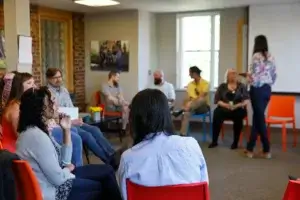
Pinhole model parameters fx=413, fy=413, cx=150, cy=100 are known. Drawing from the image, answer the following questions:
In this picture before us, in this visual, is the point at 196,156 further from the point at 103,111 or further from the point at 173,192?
the point at 103,111

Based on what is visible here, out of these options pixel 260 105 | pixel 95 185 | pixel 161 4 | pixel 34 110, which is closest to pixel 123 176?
pixel 95 185

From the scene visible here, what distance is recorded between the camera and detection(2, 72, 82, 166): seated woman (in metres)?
3.08

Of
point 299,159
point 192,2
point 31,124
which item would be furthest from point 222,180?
point 192,2

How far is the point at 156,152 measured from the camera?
1792 mm

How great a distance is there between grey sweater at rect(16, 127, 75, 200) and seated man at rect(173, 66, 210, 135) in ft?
14.5

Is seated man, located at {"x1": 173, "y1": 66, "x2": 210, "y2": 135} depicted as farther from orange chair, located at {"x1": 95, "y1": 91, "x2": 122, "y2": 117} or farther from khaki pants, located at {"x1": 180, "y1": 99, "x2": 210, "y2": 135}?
orange chair, located at {"x1": 95, "y1": 91, "x2": 122, "y2": 117}

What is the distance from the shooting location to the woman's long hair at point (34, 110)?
2404mm

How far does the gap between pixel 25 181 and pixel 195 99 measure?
15.8 feet

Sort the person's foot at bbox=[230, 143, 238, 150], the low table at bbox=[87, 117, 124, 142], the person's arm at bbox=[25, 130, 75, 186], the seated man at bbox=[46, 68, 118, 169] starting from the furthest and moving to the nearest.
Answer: the low table at bbox=[87, 117, 124, 142] → the person's foot at bbox=[230, 143, 238, 150] → the seated man at bbox=[46, 68, 118, 169] → the person's arm at bbox=[25, 130, 75, 186]

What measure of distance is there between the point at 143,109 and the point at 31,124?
2.80 feet

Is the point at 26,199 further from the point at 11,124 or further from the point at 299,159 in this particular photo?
the point at 299,159

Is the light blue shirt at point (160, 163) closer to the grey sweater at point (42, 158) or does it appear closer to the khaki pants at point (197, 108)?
the grey sweater at point (42, 158)

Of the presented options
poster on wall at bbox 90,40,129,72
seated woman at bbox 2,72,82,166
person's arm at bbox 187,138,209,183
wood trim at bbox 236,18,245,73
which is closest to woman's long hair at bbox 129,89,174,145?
person's arm at bbox 187,138,209,183

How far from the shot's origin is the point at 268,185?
4.20 m
